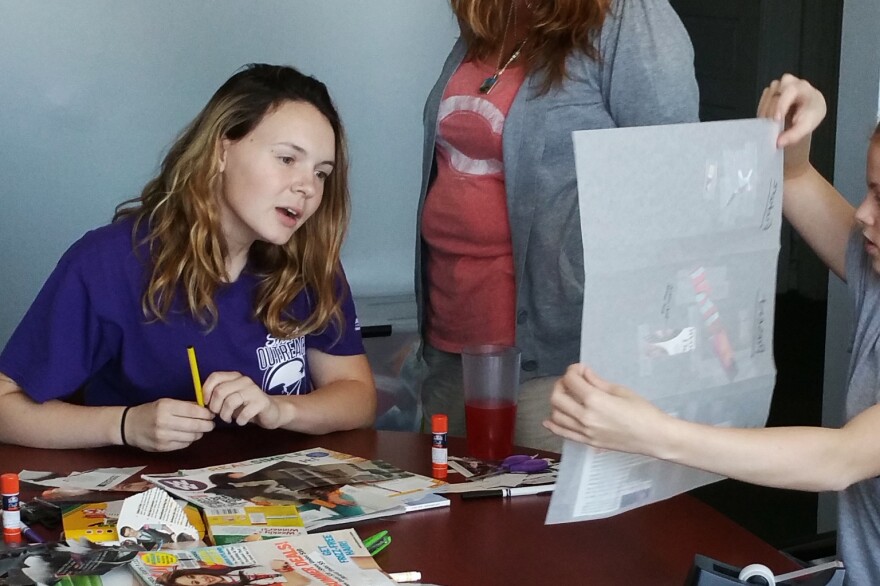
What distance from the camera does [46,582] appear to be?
1185 mm

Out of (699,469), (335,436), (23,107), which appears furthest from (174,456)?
(23,107)

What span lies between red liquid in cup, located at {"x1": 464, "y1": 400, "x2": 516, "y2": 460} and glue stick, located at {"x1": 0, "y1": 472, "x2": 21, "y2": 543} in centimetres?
62

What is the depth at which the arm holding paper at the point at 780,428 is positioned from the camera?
115cm

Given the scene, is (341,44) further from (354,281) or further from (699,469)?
(699,469)

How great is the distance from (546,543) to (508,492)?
0.50ft

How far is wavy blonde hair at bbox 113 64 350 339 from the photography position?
1.83 m

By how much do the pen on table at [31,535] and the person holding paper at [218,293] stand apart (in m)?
0.36

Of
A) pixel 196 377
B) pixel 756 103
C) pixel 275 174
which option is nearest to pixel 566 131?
pixel 275 174

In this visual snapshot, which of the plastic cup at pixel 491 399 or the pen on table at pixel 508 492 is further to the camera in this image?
the plastic cup at pixel 491 399

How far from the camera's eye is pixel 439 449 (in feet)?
Result: 5.17

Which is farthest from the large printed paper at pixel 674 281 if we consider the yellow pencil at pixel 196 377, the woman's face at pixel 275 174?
the woman's face at pixel 275 174

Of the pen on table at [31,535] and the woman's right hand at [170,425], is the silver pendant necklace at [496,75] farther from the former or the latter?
the pen on table at [31,535]

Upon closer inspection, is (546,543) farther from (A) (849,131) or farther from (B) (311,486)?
(A) (849,131)

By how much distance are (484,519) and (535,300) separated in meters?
0.57
